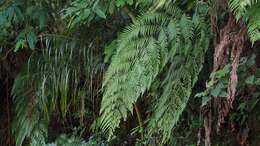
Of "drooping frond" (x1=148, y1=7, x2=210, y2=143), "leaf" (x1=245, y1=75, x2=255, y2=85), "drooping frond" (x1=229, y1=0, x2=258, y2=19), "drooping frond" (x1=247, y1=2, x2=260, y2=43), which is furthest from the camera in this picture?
"drooping frond" (x1=148, y1=7, x2=210, y2=143)

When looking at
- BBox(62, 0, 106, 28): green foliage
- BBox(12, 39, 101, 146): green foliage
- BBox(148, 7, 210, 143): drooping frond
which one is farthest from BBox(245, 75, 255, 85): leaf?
BBox(12, 39, 101, 146): green foliage

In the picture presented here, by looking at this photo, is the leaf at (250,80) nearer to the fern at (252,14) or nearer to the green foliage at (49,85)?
the fern at (252,14)

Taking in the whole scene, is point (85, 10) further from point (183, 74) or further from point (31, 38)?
point (183, 74)

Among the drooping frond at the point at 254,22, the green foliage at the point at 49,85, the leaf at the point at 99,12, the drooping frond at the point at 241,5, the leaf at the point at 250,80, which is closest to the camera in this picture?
the drooping frond at the point at 241,5

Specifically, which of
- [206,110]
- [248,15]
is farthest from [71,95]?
[248,15]

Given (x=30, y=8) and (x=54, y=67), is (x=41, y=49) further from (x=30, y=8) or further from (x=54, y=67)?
(x=30, y=8)

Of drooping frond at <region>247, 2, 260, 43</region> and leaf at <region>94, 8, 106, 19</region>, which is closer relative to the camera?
drooping frond at <region>247, 2, 260, 43</region>

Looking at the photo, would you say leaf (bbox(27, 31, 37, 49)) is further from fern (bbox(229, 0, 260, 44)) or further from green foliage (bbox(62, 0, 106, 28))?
fern (bbox(229, 0, 260, 44))

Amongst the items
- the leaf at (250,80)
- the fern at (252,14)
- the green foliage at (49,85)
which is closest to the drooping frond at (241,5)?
the fern at (252,14)

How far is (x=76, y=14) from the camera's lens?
3.04m

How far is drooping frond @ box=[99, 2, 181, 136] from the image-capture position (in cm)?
263

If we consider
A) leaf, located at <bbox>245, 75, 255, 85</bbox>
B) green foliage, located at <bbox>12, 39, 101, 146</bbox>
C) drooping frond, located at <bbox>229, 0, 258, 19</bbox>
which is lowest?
green foliage, located at <bbox>12, 39, 101, 146</bbox>

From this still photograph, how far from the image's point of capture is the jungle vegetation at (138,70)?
263cm

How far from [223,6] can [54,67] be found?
1526 millimetres
